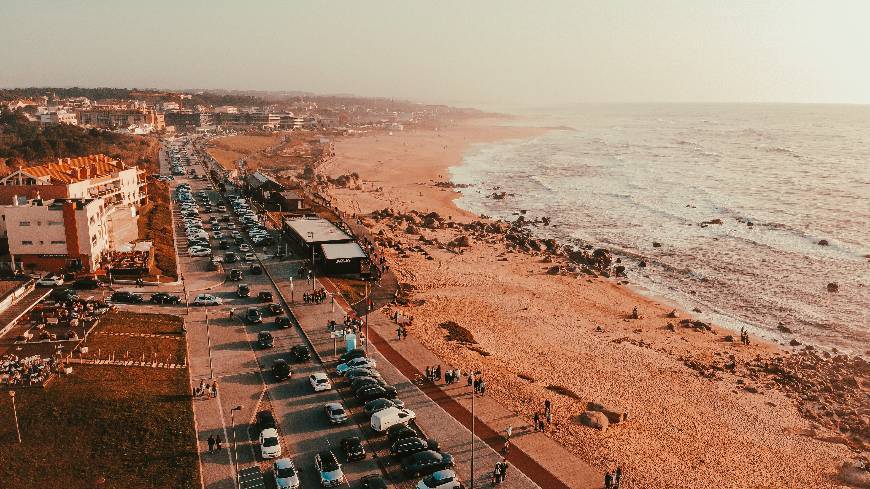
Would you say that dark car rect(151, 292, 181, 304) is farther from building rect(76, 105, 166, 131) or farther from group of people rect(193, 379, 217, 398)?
building rect(76, 105, 166, 131)

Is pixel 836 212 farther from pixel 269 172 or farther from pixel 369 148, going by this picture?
pixel 369 148

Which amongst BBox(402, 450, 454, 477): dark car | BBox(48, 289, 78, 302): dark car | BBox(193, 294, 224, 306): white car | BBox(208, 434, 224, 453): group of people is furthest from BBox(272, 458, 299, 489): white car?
BBox(48, 289, 78, 302): dark car

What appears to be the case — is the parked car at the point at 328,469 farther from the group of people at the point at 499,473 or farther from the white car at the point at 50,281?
the white car at the point at 50,281

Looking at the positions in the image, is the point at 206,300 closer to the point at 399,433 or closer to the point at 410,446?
the point at 399,433

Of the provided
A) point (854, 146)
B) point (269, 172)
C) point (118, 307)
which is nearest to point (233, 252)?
point (118, 307)

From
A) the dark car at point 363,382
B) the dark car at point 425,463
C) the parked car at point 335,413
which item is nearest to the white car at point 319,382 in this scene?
the dark car at point 363,382
